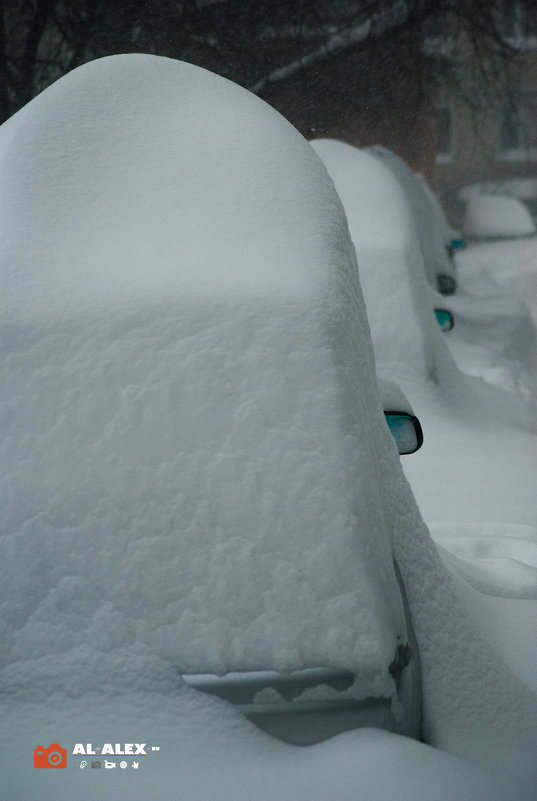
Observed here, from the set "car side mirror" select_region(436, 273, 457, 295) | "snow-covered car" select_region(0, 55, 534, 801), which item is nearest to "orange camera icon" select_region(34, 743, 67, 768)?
"snow-covered car" select_region(0, 55, 534, 801)

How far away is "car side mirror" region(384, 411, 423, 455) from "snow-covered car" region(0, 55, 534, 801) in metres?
0.30

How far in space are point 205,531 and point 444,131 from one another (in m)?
12.5

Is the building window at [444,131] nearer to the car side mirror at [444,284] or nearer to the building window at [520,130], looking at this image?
the building window at [520,130]

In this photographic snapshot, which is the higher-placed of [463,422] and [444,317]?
[444,317]

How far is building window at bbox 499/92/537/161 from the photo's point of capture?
13.0m

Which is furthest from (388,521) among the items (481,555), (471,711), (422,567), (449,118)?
(449,118)

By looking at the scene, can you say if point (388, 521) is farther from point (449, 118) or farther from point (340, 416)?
point (449, 118)

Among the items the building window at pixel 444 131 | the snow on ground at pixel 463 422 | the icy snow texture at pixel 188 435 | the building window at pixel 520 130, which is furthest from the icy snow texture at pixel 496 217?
the icy snow texture at pixel 188 435

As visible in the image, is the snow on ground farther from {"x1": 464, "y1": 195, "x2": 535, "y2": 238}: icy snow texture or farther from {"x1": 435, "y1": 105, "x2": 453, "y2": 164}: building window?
{"x1": 464, "y1": 195, "x2": 535, "y2": 238}: icy snow texture

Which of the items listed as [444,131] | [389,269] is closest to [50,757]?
[389,269]

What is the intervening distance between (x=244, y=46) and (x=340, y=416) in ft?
23.7

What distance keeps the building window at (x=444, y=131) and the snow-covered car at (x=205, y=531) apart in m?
11.1

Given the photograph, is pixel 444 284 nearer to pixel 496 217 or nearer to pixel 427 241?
pixel 427 241

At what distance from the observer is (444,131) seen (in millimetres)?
12641
